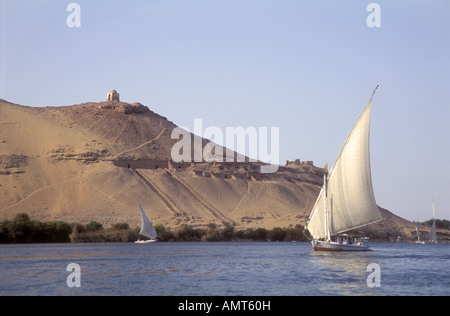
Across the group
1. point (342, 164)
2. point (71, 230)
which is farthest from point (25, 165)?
point (342, 164)

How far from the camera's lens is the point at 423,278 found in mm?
23812

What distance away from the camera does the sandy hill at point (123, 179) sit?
238 ft

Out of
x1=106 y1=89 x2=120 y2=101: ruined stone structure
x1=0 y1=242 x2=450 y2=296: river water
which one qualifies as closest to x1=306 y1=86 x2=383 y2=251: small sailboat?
x1=0 y1=242 x2=450 y2=296: river water

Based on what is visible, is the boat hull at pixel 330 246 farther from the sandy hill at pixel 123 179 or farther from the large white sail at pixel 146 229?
the sandy hill at pixel 123 179

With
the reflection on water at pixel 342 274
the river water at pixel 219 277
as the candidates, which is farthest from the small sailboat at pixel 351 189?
the river water at pixel 219 277

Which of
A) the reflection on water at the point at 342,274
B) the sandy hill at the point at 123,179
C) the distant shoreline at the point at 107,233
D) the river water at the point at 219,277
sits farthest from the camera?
the sandy hill at the point at 123,179

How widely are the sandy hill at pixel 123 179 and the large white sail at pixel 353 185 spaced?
3683 centimetres

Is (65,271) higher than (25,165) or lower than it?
lower

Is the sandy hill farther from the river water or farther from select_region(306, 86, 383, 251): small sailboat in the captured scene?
the river water

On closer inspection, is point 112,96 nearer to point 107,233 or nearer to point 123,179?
point 123,179

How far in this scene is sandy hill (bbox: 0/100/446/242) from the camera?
72500 mm

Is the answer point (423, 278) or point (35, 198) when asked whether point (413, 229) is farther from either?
point (423, 278)
